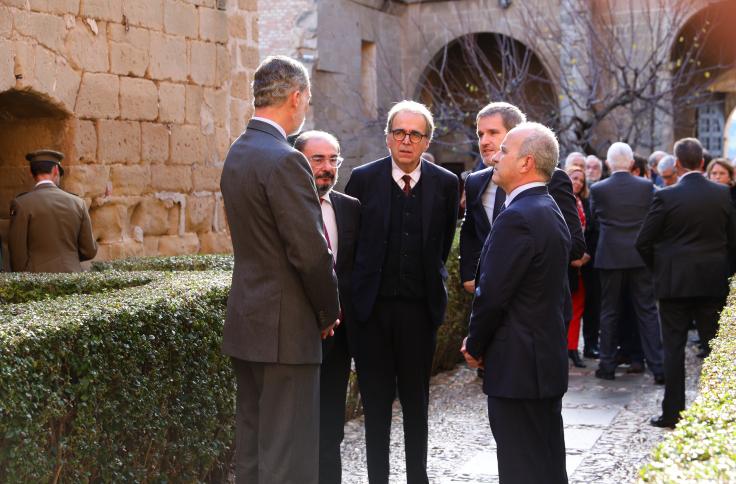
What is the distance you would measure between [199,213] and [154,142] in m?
0.97

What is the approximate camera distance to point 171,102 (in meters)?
9.80

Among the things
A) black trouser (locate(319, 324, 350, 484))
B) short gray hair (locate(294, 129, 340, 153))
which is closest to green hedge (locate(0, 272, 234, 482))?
black trouser (locate(319, 324, 350, 484))

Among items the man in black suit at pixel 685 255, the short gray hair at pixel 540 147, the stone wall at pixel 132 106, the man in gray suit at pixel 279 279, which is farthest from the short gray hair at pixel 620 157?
the man in gray suit at pixel 279 279

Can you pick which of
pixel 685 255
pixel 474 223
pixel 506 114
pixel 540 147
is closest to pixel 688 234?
pixel 685 255

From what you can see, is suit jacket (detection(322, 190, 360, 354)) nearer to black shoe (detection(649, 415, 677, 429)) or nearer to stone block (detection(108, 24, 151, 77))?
black shoe (detection(649, 415, 677, 429))

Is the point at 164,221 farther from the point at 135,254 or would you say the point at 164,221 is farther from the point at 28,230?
the point at 28,230

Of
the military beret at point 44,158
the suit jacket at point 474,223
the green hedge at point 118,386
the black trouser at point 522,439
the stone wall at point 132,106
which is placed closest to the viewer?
the green hedge at point 118,386

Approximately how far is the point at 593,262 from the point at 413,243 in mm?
5415

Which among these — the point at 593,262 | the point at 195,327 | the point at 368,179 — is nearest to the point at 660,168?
the point at 593,262

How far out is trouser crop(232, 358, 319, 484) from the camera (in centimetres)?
404

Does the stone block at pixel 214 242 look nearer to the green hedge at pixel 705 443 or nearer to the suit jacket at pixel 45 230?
the suit jacket at pixel 45 230

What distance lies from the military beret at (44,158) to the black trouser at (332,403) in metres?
3.80

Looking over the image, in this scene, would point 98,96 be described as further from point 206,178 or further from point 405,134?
point 405,134

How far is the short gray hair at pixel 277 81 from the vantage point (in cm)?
411
